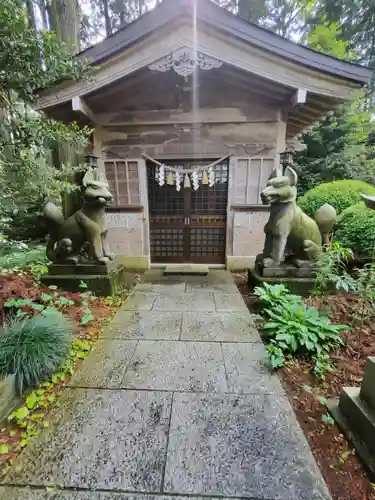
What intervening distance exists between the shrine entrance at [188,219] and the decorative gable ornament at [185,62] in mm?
1787

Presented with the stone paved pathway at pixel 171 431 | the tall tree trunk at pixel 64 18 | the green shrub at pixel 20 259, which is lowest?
the stone paved pathway at pixel 171 431

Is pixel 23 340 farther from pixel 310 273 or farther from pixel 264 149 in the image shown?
pixel 264 149

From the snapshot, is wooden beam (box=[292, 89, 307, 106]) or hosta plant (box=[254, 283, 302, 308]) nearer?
hosta plant (box=[254, 283, 302, 308])

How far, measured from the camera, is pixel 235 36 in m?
4.13

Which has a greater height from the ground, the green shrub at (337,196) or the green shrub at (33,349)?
the green shrub at (337,196)

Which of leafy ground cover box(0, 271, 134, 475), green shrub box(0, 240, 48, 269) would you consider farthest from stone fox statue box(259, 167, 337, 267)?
green shrub box(0, 240, 48, 269)

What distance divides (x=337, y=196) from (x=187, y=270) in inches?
152

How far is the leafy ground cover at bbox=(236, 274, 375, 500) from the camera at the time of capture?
1393mm

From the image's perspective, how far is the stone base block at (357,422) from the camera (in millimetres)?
1469

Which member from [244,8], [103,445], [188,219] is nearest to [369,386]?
[103,445]

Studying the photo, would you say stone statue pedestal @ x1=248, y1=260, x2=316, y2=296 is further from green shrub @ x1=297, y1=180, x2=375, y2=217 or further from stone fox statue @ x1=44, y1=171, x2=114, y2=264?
stone fox statue @ x1=44, y1=171, x2=114, y2=264

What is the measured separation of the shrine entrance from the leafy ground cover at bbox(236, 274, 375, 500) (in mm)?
2917

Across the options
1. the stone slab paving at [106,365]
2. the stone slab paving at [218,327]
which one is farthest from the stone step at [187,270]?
the stone slab paving at [106,365]

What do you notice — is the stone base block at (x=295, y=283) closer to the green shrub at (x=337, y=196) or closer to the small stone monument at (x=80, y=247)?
the green shrub at (x=337, y=196)
